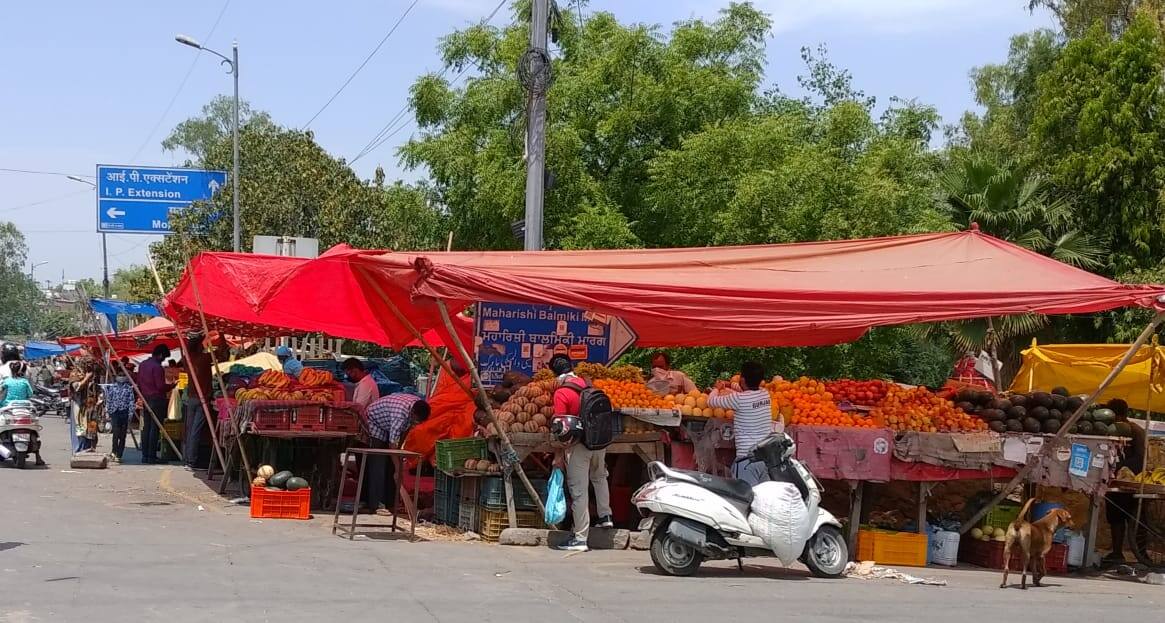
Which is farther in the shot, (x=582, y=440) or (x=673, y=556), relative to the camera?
(x=582, y=440)

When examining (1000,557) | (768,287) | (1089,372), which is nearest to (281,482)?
(768,287)

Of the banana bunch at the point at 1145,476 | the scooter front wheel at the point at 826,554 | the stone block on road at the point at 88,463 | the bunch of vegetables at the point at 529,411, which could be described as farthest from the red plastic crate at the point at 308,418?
the banana bunch at the point at 1145,476

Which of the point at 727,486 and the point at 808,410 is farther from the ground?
the point at 808,410

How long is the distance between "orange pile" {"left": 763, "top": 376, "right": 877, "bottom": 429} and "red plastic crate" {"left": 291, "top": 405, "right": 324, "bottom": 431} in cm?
511

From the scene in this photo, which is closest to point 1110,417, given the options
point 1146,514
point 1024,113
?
point 1146,514

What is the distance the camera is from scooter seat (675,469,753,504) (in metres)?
10.2

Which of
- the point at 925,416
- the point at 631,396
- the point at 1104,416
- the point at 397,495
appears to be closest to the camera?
the point at 925,416

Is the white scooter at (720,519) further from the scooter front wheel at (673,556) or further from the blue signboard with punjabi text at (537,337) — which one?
the blue signboard with punjabi text at (537,337)

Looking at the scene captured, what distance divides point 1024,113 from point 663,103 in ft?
44.7

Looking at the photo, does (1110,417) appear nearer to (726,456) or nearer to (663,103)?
(726,456)

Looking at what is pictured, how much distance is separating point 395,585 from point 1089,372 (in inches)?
476

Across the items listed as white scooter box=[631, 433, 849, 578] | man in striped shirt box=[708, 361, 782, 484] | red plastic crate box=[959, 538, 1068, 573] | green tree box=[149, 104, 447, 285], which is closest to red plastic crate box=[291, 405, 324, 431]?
white scooter box=[631, 433, 849, 578]

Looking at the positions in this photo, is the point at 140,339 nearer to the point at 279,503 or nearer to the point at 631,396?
the point at 279,503

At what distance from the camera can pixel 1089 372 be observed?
57.1ft
